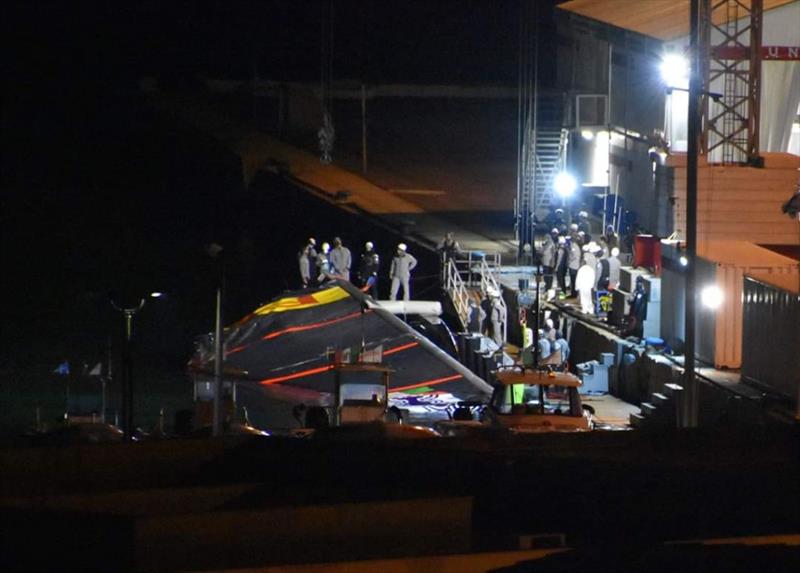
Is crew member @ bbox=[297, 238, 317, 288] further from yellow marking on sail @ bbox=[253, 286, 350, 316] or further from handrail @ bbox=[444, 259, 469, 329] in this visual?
yellow marking on sail @ bbox=[253, 286, 350, 316]

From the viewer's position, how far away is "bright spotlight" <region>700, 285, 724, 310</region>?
1006 inches

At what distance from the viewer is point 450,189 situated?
152 ft

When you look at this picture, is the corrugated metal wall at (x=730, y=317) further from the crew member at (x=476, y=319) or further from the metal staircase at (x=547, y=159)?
the metal staircase at (x=547, y=159)

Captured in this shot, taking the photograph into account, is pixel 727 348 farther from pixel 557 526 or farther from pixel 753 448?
pixel 557 526

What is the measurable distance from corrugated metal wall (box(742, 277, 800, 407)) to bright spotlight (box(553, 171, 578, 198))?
1996 cm

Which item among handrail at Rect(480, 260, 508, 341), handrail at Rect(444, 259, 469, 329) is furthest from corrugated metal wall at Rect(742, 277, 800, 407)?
handrail at Rect(444, 259, 469, 329)

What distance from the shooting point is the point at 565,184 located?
43.8 metres

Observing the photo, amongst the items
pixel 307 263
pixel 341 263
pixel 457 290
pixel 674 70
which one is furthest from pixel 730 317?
pixel 674 70

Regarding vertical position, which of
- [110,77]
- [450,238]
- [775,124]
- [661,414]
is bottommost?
[661,414]

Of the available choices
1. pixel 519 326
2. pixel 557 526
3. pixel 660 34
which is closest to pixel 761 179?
pixel 519 326

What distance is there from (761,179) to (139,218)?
21431 millimetres

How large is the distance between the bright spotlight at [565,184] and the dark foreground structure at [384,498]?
30.0m

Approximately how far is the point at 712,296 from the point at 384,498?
1495cm

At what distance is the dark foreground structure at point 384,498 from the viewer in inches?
427
